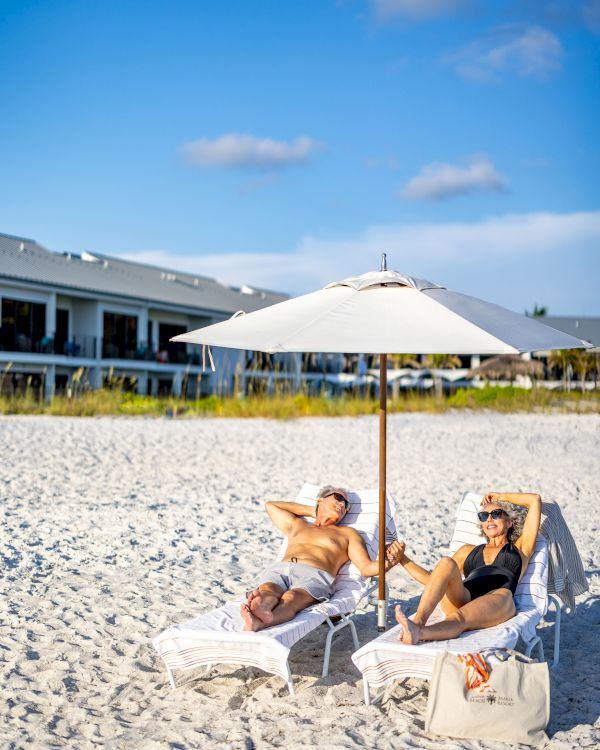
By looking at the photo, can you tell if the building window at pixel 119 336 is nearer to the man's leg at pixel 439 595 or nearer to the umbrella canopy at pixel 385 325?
the umbrella canopy at pixel 385 325

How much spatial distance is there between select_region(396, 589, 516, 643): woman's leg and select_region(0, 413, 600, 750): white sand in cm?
34

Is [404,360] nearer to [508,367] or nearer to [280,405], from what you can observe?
[508,367]

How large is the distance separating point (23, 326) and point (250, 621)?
25.4m

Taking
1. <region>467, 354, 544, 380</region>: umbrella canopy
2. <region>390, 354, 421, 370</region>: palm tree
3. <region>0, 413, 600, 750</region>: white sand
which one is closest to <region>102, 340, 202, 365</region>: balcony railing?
<region>390, 354, 421, 370</region>: palm tree

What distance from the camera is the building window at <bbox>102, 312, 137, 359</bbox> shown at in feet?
98.0

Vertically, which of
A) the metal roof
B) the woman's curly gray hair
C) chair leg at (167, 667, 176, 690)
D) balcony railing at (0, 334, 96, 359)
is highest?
the metal roof

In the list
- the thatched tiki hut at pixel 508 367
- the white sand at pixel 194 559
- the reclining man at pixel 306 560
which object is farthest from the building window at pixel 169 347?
the reclining man at pixel 306 560

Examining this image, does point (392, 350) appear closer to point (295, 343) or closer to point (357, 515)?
point (295, 343)

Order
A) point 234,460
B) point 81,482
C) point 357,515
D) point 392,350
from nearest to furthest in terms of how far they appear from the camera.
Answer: point 392,350 < point 357,515 < point 81,482 < point 234,460

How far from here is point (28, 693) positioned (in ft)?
12.7

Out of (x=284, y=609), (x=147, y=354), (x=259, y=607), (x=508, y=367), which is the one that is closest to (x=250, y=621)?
(x=259, y=607)

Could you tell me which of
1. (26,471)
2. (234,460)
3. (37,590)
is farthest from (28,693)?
(234,460)

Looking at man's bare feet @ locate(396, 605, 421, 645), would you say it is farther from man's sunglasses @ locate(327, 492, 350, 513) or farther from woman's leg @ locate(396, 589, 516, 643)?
man's sunglasses @ locate(327, 492, 350, 513)

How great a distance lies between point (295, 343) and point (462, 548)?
5.63 feet
